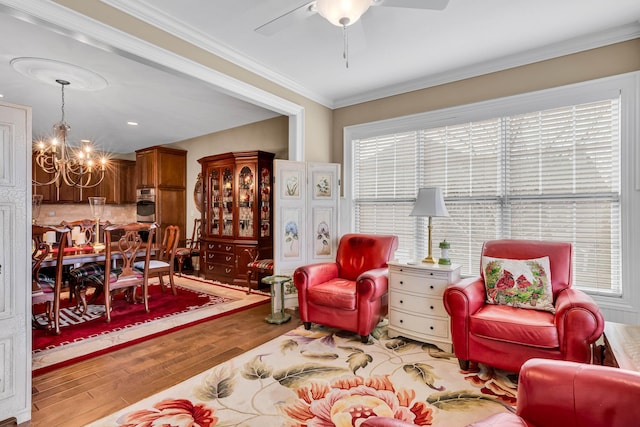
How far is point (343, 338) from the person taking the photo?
10.1 ft

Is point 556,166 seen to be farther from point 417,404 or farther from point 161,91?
point 161,91

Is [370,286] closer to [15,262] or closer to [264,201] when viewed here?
[15,262]

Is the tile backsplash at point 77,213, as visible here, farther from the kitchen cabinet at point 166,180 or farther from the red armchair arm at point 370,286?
the red armchair arm at point 370,286

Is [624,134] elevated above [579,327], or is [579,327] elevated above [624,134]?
[624,134]

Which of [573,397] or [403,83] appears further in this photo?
[403,83]

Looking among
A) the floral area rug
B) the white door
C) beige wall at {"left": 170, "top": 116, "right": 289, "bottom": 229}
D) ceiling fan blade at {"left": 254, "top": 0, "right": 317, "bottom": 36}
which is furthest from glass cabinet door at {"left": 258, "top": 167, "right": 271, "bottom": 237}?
the white door

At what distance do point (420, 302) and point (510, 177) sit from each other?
5.23 feet

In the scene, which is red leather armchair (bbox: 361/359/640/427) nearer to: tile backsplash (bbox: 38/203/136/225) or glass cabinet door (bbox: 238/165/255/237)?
glass cabinet door (bbox: 238/165/255/237)

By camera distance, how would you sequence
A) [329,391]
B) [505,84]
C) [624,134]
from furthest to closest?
[505,84]
[624,134]
[329,391]

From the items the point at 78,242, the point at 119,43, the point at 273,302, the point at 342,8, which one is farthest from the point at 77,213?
the point at 342,8

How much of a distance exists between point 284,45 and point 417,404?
10.2 feet

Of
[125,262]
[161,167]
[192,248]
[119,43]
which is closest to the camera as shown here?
[119,43]

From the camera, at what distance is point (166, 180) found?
6.41 meters

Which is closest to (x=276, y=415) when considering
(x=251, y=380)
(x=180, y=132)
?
(x=251, y=380)
